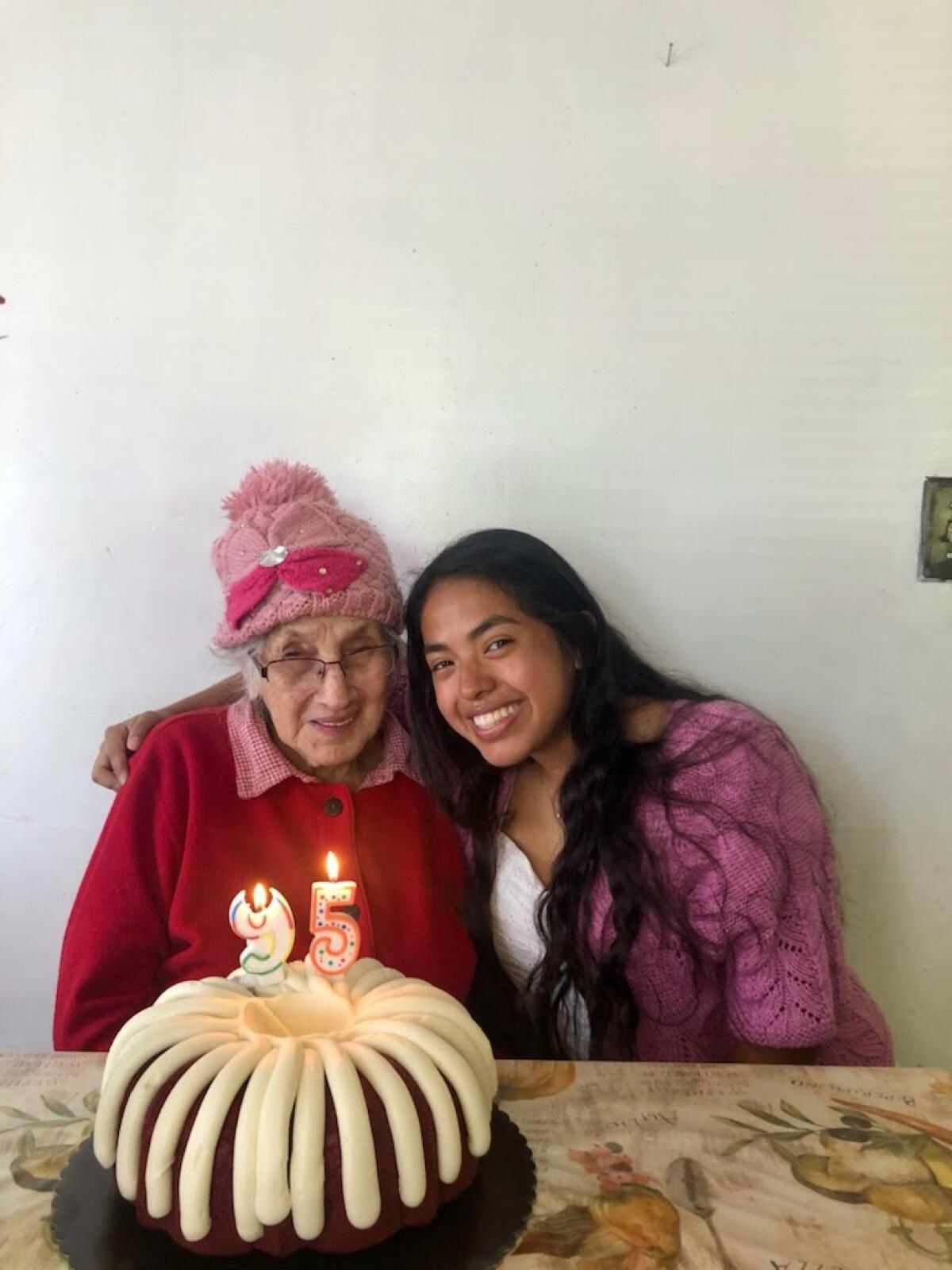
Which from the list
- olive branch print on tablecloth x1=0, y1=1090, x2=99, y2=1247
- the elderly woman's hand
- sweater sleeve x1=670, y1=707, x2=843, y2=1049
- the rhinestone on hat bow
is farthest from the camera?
the elderly woman's hand

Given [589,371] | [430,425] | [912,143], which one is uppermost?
[912,143]

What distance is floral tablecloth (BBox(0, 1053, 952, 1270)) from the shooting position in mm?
833

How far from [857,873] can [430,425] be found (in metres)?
1.23

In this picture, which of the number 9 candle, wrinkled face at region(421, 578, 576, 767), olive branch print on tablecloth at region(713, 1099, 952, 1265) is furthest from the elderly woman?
olive branch print on tablecloth at region(713, 1099, 952, 1265)

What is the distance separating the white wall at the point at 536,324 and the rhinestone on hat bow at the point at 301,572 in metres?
0.36

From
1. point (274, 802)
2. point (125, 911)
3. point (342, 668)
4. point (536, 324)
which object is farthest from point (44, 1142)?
point (536, 324)

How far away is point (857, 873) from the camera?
1.83m

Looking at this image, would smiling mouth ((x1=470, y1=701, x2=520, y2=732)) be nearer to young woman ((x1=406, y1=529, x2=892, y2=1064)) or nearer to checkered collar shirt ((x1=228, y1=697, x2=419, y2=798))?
young woman ((x1=406, y1=529, x2=892, y2=1064))

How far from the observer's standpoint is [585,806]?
4.86 ft

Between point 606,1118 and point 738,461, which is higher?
point 738,461

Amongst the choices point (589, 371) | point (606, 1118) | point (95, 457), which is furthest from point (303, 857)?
point (589, 371)

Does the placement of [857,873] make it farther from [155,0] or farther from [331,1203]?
[155,0]

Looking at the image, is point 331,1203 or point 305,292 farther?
point 305,292

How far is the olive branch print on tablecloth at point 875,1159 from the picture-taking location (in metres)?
0.88
